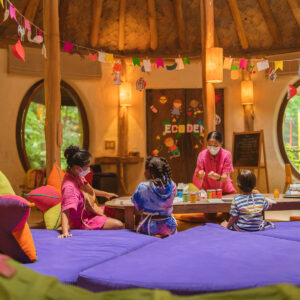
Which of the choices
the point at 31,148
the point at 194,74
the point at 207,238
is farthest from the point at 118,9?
the point at 207,238

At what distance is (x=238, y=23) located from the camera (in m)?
8.09

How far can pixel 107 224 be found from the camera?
134 inches

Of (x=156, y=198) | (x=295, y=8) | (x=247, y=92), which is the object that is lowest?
(x=156, y=198)

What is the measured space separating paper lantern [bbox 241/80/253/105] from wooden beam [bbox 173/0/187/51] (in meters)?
1.48

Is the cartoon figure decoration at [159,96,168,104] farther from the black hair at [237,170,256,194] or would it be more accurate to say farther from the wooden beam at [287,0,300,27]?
the black hair at [237,170,256,194]

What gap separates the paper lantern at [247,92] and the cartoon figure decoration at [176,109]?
1.31 m

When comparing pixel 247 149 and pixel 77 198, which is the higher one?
pixel 247 149

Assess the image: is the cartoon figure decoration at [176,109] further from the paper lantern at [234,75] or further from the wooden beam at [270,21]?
the wooden beam at [270,21]

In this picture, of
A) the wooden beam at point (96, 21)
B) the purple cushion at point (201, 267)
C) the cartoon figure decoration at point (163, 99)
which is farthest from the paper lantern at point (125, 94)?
the purple cushion at point (201, 267)

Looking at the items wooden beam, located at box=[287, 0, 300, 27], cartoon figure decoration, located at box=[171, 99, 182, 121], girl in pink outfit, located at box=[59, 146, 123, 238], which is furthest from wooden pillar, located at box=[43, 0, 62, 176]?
wooden beam, located at box=[287, 0, 300, 27]

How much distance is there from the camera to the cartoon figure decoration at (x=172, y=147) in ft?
27.1

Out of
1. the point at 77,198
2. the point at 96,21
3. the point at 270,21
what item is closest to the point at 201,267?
the point at 77,198

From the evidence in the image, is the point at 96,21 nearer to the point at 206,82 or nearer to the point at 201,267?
the point at 206,82

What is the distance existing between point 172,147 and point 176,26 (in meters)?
2.54
